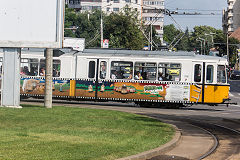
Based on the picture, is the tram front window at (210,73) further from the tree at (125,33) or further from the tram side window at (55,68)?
the tree at (125,33)

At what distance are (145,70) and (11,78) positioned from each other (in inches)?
388

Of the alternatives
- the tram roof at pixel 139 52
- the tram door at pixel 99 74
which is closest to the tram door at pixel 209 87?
the tram roof at pixel 139 52

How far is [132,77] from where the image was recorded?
29.2 m

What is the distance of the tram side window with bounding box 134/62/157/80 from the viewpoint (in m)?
29.3

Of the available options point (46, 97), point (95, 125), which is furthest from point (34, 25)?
point (95, 125)

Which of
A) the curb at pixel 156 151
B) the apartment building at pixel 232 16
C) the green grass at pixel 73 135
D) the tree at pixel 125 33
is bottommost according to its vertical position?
the curb at pixel 156 151

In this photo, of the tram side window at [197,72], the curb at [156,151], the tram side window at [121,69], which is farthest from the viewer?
the tram side window at [121,69]

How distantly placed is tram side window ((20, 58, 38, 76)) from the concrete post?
7.94 m

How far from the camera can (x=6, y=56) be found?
71.5 feet

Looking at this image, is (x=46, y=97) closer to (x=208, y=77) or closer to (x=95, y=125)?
(x=95, y=125)

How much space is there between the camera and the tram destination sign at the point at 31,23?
68.7 feet

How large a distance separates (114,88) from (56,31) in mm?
9154

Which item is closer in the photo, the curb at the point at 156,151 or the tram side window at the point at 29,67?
the curb at the point at 156,151

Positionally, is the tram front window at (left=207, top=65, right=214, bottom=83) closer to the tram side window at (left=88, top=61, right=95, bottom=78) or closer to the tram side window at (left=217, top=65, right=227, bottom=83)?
the tram side window at (left=217, top=65, right=227, bottom=83)
